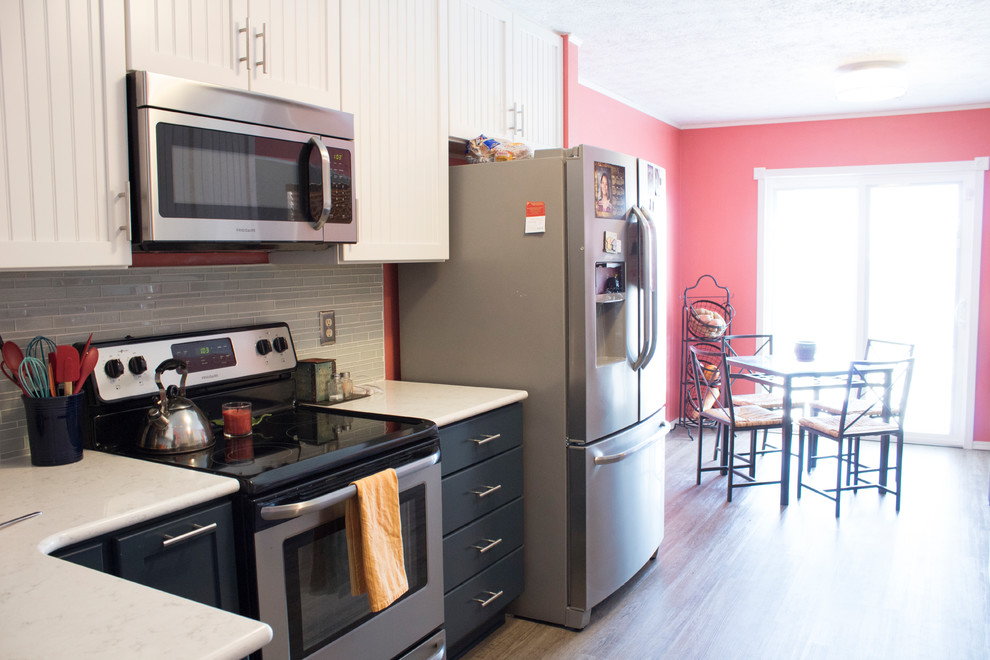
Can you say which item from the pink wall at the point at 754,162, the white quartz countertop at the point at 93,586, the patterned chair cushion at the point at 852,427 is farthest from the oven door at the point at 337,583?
the pink wall at the point at 754,162

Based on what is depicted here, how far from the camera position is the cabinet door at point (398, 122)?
7.87 ft

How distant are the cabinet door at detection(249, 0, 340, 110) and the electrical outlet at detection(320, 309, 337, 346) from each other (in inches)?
30.8

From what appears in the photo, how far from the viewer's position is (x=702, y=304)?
20.4 feet

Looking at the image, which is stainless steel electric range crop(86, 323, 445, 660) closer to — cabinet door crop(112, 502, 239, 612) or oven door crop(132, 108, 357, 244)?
cabinet door crop(112, 502, 239, 612)

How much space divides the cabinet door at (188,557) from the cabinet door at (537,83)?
2208 millimetres

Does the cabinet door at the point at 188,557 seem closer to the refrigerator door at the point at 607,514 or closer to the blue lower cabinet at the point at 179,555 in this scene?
the blue lower cabinet at the point at 179,555

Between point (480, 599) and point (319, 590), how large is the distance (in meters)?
0.88

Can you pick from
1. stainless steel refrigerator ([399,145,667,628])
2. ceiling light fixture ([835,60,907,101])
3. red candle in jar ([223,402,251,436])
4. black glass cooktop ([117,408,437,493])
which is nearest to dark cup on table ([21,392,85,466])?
black glass cooktop ([117,408,437,493])

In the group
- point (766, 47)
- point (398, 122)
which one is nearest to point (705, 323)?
point (766, 47)

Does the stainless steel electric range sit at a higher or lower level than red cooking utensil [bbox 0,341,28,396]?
lower

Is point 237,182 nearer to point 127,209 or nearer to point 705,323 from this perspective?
point 127,209

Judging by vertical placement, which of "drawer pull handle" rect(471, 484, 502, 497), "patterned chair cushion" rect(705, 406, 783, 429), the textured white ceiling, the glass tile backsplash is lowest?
"patterned chair cushion" rect(705, 406, 783, 429)

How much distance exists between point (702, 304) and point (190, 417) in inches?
194

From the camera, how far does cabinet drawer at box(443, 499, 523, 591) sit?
8.02 ft
